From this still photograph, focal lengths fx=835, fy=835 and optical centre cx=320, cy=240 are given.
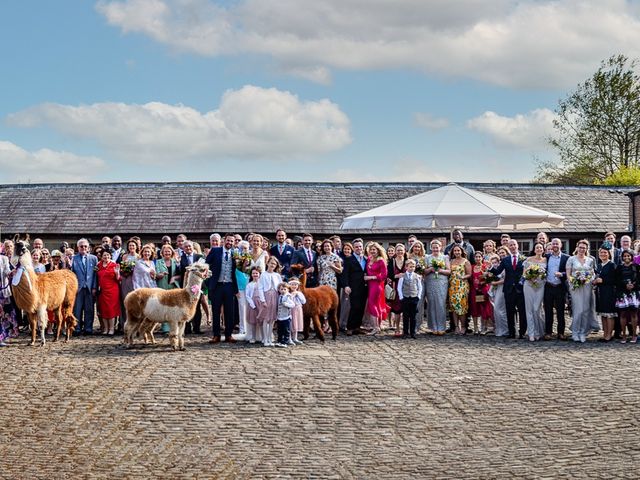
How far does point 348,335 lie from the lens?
16828mm

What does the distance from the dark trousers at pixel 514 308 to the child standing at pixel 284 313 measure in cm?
439

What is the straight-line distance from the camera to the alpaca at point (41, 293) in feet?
50.0

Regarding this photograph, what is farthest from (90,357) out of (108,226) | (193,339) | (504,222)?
(108,226)

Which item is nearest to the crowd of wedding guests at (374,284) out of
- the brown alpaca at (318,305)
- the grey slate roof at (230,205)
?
the brown alpaca at (318,305)

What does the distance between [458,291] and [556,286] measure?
1.94m

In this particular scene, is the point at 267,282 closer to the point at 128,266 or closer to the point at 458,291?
the point at 128,266

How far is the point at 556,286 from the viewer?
1614 centimetres

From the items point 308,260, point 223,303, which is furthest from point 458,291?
point 223,303

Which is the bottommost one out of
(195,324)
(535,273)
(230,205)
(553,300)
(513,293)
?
(195,324)

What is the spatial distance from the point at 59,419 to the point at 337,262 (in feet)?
25.7

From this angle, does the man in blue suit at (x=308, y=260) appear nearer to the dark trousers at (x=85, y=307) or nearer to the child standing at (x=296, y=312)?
the child standing at (x=296, y=312)

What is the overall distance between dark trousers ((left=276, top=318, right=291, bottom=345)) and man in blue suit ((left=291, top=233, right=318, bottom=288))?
1.85 m

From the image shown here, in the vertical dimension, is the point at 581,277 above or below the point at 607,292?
above

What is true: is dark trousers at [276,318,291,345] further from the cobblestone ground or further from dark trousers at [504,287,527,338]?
dark trousers at [504,287,527,338]
